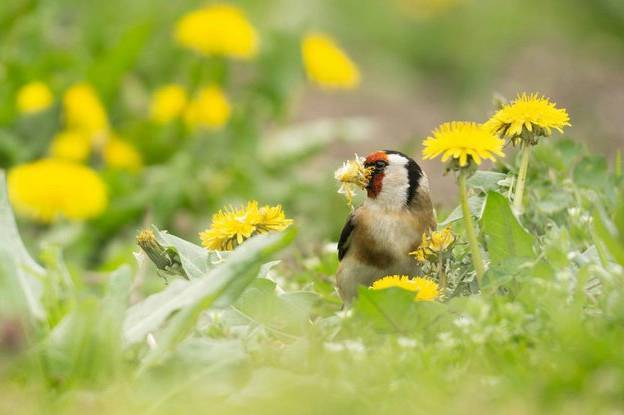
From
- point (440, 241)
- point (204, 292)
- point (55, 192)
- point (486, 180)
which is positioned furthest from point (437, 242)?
point (55, 192)

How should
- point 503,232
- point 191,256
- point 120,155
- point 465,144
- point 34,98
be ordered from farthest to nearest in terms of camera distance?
point 120,155 < point 34,98 < point 191,256 < point 503,232 < point 465,144

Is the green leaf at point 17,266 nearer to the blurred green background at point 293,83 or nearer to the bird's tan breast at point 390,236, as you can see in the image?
the bird's tan breast at point 390,236

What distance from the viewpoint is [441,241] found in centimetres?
286

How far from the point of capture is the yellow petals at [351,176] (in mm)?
3246

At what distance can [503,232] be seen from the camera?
2.79 metres

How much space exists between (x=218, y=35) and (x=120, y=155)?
2.92ft

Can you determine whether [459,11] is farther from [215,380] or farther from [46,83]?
[215,380]

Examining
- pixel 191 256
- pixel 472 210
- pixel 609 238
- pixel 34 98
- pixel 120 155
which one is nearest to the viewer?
pixel 609 238

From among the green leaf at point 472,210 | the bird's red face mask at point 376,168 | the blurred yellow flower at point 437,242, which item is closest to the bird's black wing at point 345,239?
the bird's red face mask at point 376,168

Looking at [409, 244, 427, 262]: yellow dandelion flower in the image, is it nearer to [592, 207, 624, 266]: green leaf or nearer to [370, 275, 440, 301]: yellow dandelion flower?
[370, 275, 440, 301]: yellow dandelion flower

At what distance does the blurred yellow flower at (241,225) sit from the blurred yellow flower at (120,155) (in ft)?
12.2

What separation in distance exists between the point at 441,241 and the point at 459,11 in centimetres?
794

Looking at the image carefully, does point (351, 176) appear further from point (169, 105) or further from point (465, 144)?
point (169, 105)

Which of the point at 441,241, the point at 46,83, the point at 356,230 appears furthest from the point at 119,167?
the point at 441,241
